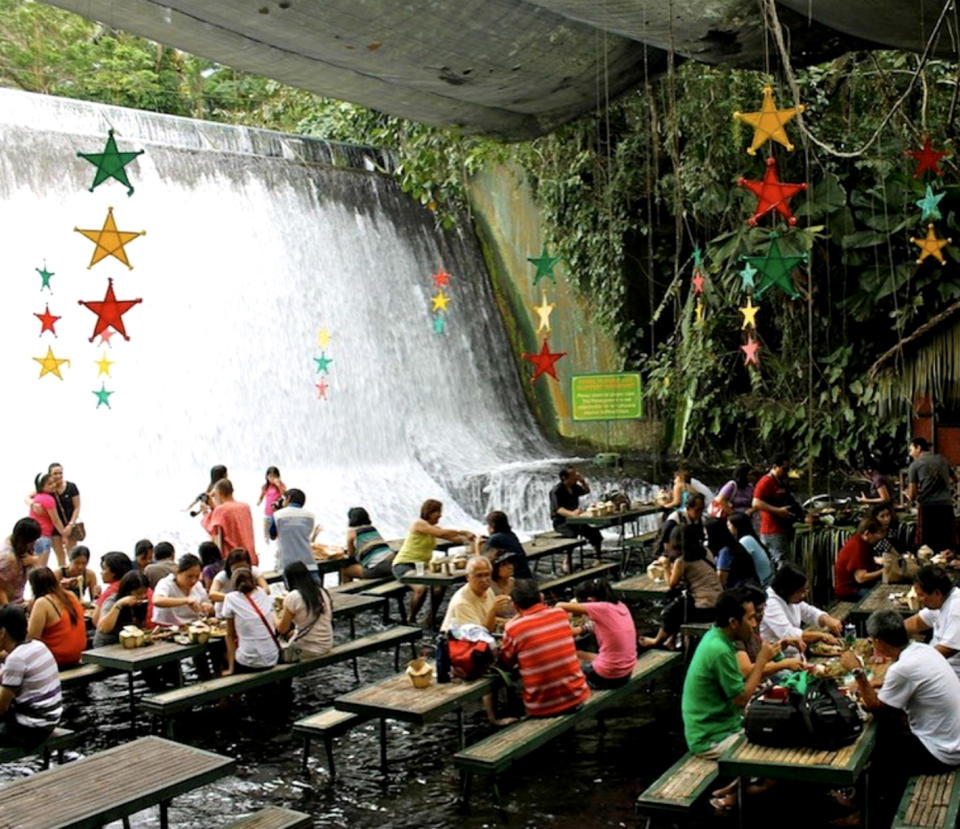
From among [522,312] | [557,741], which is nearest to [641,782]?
[557,741]

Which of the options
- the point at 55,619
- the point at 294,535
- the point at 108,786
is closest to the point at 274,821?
the point at 108,786

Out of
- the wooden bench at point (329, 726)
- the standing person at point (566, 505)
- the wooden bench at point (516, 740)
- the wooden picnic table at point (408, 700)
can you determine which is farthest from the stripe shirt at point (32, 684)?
the standing person at point (566, 505)

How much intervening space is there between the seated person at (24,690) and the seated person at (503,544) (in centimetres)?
363

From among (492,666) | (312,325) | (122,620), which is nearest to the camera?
(492,666)

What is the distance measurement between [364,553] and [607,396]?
345cm

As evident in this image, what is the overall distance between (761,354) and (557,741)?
10.4 m

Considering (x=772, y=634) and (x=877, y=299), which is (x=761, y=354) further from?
(x=772, y=634)

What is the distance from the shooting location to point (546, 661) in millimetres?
6375

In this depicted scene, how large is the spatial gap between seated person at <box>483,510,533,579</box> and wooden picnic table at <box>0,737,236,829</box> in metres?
3.83

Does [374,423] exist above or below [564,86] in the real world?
below

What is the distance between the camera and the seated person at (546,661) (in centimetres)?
638

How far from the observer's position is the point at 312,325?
17.6 m

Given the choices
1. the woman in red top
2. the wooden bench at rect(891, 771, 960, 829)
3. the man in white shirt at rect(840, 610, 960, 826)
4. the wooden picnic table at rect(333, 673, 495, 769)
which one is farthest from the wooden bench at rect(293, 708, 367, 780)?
the wooden bench at rect(891, 771, 960, 829)

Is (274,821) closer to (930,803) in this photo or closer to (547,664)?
(547,664)
